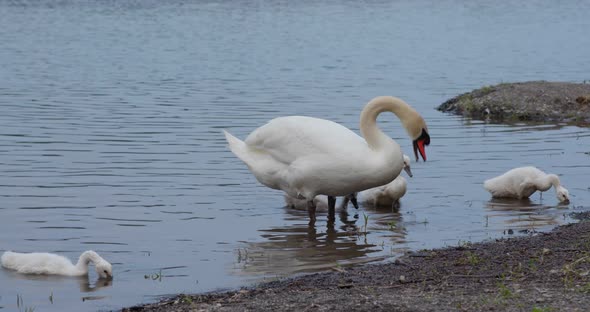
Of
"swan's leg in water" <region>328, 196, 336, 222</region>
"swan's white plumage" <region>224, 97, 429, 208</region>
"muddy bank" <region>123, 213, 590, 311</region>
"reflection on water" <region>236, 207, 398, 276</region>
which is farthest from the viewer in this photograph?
"swan's leg in water" <region>328, 196, 336, 222</region>

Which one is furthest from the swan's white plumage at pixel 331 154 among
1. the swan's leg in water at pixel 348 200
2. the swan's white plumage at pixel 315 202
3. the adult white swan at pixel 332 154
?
the swan's leg in water at pixel 348 200

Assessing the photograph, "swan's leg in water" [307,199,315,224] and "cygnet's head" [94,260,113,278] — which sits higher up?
"swan's leg in water" [307,199,315,224]

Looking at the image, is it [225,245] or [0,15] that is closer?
[225,245]

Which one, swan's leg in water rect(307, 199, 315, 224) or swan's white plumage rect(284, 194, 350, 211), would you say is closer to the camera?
swan's leg in water rect(307, 199, 315, 224)

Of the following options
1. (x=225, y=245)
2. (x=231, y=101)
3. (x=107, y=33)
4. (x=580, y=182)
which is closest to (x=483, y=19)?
(x=107, y=33)

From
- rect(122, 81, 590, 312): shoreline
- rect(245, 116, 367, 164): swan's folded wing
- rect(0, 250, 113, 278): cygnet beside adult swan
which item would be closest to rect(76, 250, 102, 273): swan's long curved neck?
rect(0, 250, 113, 278): cygnet beside adult swan

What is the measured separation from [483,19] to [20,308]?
44.6 m

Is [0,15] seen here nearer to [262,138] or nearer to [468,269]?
[262,138]

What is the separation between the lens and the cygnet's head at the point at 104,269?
895cm

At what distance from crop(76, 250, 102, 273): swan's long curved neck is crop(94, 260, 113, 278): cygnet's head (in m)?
0.04

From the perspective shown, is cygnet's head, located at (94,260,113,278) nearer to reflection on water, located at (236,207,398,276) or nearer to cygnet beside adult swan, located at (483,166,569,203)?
reflection on water, located at (236,207,398,276)

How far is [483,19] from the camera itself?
5075 centimetres

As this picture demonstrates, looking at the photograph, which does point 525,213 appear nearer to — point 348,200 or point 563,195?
point 563,195

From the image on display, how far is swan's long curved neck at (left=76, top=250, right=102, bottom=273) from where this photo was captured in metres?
8.99
